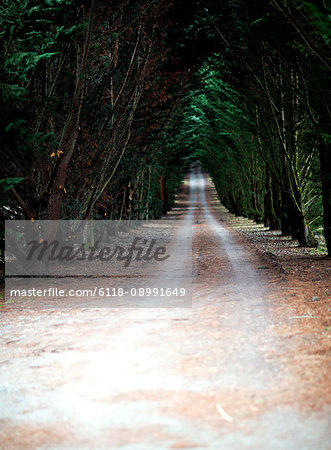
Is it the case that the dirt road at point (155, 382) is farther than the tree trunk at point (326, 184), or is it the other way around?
the tree trunk at point (326, 184)

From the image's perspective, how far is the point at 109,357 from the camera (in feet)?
17.2

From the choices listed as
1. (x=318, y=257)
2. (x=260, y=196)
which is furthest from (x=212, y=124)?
(x=318, y=257)

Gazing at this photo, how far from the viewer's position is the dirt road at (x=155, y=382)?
3477 millimetres

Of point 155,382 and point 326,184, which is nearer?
point 155,382

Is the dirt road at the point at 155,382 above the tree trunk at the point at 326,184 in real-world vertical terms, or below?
below

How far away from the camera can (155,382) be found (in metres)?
4.46

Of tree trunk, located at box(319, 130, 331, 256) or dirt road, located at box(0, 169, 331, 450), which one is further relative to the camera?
tree trunk, located at box(319, 130, 331, 256)

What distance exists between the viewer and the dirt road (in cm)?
348

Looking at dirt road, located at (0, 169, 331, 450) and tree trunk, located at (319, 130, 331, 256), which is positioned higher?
tree trunk, located at (319, 130, 331, 256)

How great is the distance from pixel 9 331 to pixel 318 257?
9.58 meters

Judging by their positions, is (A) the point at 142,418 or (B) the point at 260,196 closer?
(A) the point at 142,418

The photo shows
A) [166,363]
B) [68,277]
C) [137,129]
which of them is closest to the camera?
[166,363]

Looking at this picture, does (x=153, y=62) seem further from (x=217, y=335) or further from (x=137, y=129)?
(x=217, y=335)

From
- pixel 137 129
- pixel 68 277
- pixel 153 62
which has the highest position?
pixel 153 62
